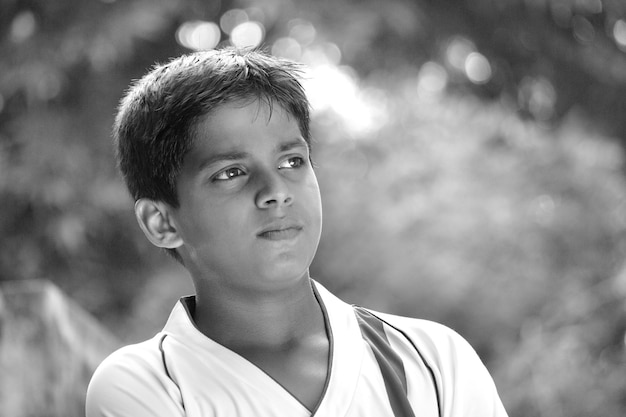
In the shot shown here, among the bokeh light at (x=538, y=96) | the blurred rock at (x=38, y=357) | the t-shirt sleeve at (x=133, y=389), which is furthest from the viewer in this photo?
the bokeh light at (x=538, y=96)

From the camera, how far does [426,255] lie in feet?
12.9

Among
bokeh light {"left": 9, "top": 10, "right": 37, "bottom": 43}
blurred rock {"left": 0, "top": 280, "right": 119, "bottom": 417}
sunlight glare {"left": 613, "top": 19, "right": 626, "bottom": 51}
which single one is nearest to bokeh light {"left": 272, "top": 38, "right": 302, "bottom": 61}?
bokeh light {"left": 9, "top": 10, "right": 37, "bottom": 43}

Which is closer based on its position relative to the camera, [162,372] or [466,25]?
[162,372]

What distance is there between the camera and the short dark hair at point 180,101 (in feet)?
3.55

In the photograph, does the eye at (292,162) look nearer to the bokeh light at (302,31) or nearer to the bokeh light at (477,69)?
the bokeh light at (302,31)

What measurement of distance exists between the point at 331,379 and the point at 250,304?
0.15 metres

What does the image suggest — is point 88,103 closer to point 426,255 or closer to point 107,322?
point 107,322

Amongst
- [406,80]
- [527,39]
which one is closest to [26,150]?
[406,80]

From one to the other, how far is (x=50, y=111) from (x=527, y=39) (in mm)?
1669

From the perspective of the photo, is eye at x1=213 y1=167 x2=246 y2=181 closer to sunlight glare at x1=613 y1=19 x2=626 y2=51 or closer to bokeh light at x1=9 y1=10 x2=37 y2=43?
bokeh light at x1=9 y1=10 x2=37 y2=43

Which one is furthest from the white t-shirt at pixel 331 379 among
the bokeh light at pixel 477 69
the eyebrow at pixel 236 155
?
the bokeh light at pixel 477 69

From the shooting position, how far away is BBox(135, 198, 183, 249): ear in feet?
3.75

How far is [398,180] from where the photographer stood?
4074mm

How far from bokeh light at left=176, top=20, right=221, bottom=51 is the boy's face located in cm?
201
